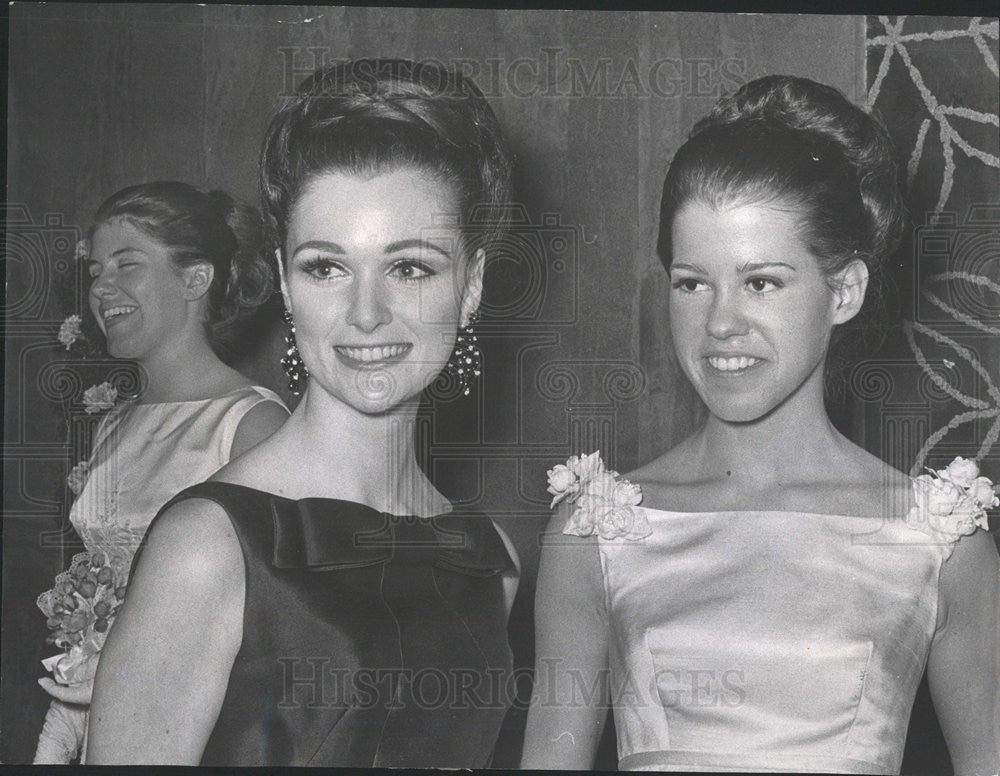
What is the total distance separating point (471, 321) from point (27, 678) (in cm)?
87

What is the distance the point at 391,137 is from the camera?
1.86 meters

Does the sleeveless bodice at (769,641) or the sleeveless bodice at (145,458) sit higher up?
the sleeveless bodice at (145,458)

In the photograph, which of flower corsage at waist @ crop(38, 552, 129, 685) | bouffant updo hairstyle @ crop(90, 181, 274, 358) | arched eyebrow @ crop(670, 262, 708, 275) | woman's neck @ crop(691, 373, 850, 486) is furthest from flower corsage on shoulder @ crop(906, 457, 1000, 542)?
flower corsage at waist @ crop(38, 552, 129, 685)

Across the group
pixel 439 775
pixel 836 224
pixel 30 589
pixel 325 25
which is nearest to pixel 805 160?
pixel 836 224

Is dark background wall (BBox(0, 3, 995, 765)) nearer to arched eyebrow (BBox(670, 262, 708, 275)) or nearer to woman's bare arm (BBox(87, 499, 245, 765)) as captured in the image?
arched eyebrow (BBox(670, 262, 708, 275))

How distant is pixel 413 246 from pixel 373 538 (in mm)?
433

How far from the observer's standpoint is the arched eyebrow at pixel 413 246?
A: 1841mm

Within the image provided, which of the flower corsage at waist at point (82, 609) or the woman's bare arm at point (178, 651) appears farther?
the flower corsage at waist at point (82, 609)

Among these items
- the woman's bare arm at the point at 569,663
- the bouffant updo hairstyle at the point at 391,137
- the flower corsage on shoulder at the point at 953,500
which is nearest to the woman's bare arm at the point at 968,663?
the flower corsage on shoulder at the point at 953,500

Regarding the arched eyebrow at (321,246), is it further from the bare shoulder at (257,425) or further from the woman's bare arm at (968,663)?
the woman's bare arm at (968,663)

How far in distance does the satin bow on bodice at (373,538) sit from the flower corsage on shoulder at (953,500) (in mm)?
619

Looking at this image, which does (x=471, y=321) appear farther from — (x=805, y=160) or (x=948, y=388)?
(x=948, y=388)

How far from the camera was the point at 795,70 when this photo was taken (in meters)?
1.93

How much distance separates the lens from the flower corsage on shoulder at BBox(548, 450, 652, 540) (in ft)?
6.07
